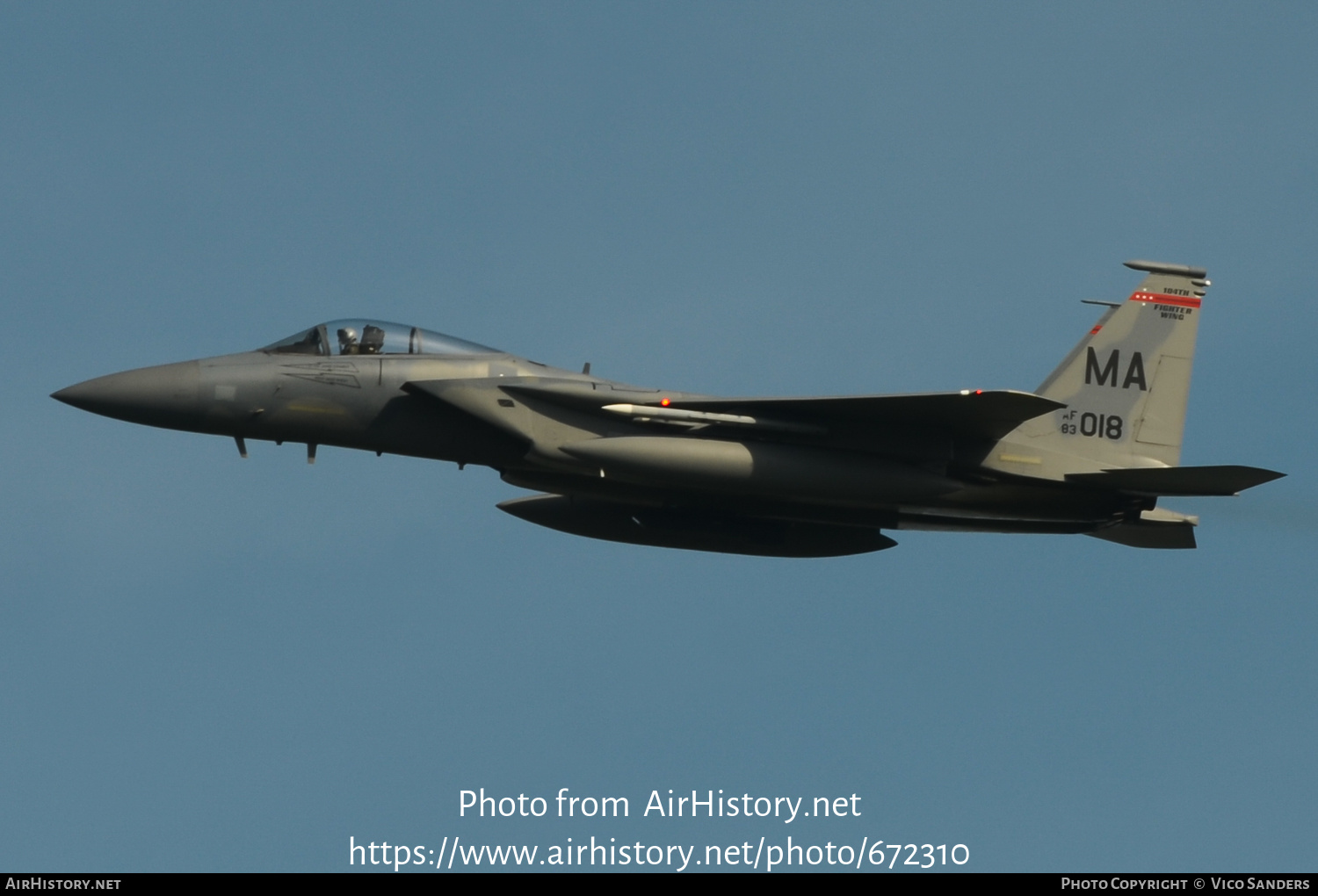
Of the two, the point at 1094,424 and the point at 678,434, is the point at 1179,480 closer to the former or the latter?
the point at 1094,424

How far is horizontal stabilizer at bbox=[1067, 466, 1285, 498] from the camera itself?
18578 millimetres

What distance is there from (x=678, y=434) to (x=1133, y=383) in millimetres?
5974

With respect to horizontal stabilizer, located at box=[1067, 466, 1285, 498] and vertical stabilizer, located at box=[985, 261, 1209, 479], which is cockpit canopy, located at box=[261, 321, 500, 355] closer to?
vertical stabilizer, located at box=[985, 261, 1209, 479]

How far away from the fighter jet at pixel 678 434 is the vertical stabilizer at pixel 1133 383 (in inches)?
2.2

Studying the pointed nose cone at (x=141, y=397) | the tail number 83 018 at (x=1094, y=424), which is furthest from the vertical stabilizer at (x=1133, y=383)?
the pointed nose cone at (x=141, y=397)

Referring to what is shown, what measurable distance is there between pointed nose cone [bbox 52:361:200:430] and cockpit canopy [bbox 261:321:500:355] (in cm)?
111

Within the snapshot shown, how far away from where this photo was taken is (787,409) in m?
18.9

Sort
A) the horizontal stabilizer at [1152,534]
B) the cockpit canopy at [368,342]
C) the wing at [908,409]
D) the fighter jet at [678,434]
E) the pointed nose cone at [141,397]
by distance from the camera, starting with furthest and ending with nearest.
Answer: the horizontal stabilizer at [1152,534], the cockpit canopy at [368,342], the pointed nose cone at [141,397], the fighter jet at [678,434], the wing at [908,409]

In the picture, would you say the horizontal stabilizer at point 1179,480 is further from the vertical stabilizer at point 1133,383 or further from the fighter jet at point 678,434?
the vertical stabilizer at point 1133,383

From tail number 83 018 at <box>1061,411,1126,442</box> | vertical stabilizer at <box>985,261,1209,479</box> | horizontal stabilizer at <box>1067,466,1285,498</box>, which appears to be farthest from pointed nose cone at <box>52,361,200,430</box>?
tail number 83 018 at <box>1061,411,1126,442</box>

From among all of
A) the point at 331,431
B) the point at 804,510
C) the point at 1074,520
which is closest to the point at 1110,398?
the point at 1074,520

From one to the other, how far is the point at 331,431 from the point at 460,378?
1.62m

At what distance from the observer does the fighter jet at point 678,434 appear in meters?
18.7

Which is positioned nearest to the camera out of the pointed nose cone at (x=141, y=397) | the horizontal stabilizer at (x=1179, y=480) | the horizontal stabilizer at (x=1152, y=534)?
the horizontal stabilizer at (x=1179, y=480)
